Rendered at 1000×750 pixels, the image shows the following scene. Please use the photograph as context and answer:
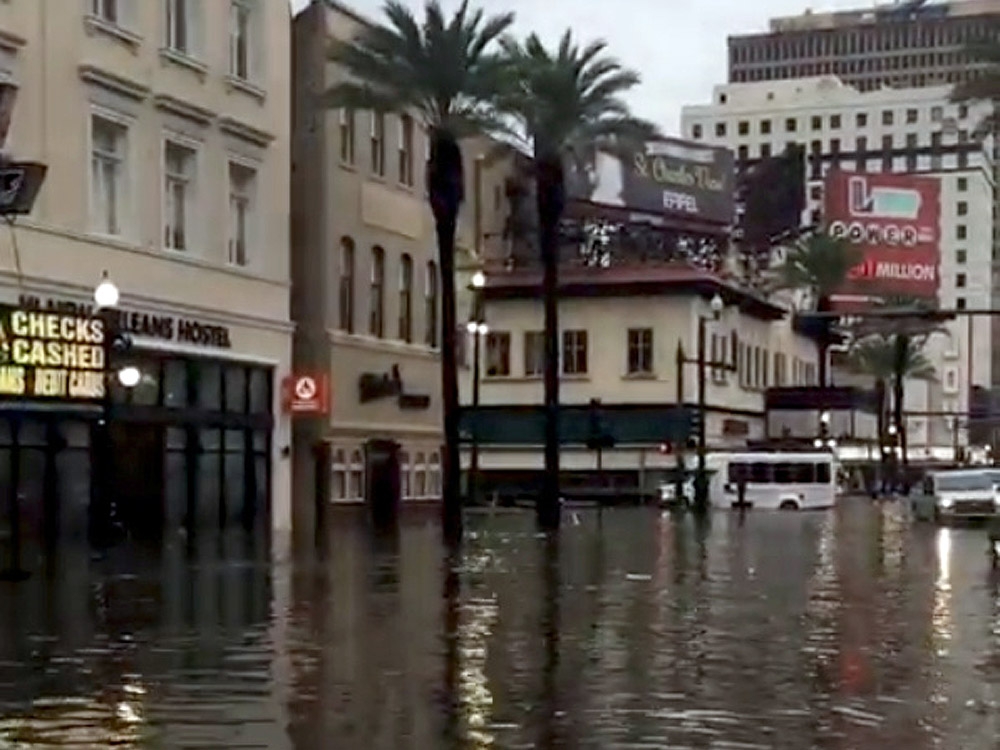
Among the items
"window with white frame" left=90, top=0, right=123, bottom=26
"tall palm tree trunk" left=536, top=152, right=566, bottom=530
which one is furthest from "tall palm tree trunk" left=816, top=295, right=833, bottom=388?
"window with white frame" left=90, top=0, right=123, bottom=26

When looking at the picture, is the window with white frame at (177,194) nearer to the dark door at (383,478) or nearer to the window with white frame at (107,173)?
the window with white frame at (107,173)

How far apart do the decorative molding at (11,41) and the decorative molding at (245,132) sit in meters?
8.05

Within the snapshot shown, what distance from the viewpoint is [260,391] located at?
4450cm

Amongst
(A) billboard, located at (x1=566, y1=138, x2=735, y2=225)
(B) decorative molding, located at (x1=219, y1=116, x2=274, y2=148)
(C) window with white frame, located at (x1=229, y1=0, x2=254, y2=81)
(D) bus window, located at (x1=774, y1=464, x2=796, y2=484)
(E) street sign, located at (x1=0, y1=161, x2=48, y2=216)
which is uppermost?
(A) billboard, located at (x1=566, y1=138, x2=735, y2=225)

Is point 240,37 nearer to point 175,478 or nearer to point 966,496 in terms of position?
point 175,478

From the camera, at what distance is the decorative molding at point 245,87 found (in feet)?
140

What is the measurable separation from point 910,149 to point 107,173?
442ft

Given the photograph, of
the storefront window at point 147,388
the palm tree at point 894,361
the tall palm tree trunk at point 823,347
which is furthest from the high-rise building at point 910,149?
the storefront window at point 147,388

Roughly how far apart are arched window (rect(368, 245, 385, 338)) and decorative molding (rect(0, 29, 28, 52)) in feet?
68.7

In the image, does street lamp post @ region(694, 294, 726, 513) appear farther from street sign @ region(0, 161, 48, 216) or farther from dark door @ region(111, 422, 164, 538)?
street sign @ region(0, 161, 48, 216)

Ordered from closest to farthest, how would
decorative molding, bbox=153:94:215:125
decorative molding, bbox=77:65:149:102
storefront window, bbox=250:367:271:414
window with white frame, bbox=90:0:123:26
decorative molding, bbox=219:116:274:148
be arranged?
1. decorative molding, bbox=77:65:149:102
2. window with white frame, bbox=90:0:123:26
3. decorative molding, bbox=153:94:215:125
4. decorative molding, bbox=219:116:274:148
5. storefront window, bbox=250:367:271:414

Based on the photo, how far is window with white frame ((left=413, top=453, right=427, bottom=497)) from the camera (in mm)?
57438

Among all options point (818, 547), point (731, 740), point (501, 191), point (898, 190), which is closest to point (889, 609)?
point (731, 740)

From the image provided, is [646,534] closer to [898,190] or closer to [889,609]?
[889,609]
